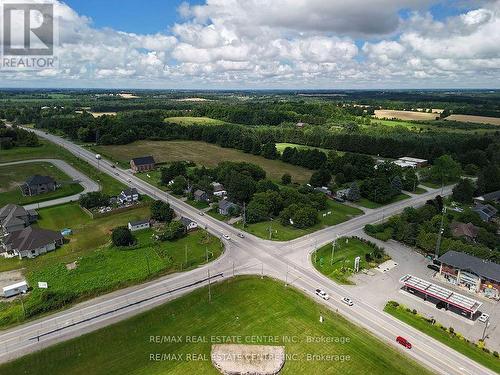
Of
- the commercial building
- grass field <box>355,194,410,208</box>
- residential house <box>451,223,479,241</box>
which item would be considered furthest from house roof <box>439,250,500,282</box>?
grass field <box>355,194,410,208</box>

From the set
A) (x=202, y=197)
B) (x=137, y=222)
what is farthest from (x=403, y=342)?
(x=202, y=197)

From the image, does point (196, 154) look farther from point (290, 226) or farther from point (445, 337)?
point (445, 337)

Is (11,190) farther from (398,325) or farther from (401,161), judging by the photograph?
(401,161)

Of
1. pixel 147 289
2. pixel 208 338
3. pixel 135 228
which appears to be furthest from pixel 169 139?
pixel 208 338

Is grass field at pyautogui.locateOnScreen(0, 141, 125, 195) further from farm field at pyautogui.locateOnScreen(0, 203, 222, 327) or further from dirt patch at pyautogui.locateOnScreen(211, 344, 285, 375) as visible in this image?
dirt patch at pyautogui.locateOnScreen(211, 344, 285, 375)

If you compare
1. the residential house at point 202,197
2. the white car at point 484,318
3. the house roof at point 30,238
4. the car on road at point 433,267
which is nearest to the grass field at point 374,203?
the car on road at point 433,267
